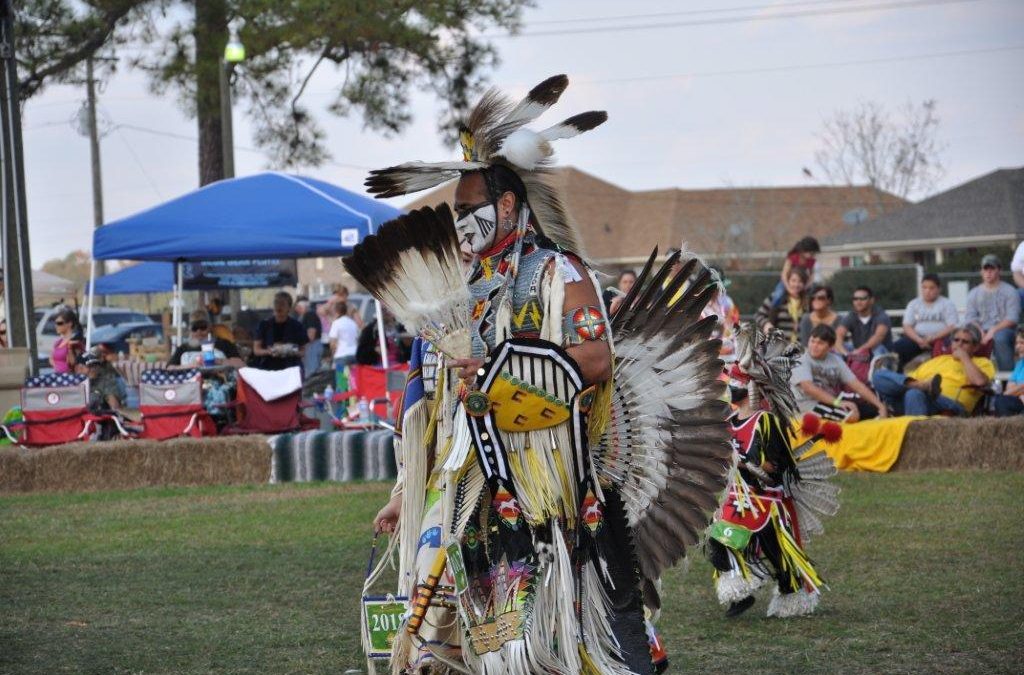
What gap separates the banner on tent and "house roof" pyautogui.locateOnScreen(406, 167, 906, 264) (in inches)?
1122

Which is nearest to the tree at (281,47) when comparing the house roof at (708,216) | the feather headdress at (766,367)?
the feather headdress at (766,367)

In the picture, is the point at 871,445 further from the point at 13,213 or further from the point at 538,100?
the point at 13,213

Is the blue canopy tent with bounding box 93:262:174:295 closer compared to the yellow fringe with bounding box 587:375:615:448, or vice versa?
the yellow fringe with bounding box 587:375:615:448

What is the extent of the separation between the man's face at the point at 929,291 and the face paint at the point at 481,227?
932cm

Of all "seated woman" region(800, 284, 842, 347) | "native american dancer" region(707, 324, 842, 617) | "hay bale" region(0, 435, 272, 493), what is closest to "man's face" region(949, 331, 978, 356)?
"seated woman" region(800, 284, 842, 347)

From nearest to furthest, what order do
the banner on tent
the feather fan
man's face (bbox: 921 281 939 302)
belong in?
1. the feather fan
2. man's face (bbox: 921 281 939 302)
3. the banner on tent

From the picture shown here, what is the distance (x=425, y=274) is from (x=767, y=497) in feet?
9.49

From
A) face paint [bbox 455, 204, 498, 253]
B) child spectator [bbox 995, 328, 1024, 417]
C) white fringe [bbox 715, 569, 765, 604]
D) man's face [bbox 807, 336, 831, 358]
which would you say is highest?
face paint [bbox 455, 204, 498, 253]

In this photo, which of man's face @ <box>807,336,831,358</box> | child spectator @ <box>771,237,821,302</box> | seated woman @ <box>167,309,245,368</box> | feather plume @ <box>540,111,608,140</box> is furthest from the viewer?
seated woman @ <box>167,309,245,368</box>

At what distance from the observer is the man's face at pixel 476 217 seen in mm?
3906

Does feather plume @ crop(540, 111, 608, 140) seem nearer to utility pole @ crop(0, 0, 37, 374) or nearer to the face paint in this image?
the face paint

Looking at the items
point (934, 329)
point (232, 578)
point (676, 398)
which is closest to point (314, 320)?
point (934, 329)

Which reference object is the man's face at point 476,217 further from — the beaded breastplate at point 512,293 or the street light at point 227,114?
the street light at point 227,114

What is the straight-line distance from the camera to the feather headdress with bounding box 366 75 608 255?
3924 mm
